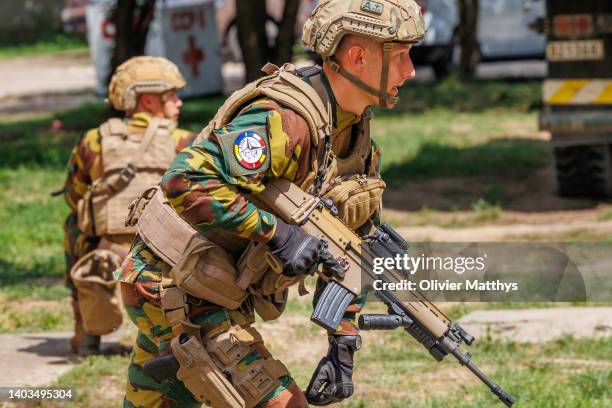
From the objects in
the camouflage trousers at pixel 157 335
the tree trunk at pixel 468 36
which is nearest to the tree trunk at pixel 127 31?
the tree trunk at pixel 468 36

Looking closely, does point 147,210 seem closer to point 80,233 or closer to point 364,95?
point 364,95

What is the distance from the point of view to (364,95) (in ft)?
14.8

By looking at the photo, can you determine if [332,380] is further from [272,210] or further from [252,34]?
[252,34]

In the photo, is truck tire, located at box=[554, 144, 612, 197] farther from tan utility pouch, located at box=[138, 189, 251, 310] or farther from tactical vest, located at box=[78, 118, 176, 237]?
tan utility pouch, located at box=[138, 189, 251, 310]

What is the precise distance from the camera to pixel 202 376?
14.4ft

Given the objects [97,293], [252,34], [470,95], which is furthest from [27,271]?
[470,95]

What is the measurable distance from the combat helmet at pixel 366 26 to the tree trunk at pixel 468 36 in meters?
17.2

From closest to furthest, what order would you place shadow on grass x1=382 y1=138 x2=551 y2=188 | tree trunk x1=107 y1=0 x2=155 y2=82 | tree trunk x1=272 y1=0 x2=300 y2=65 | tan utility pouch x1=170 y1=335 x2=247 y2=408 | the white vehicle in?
tan utility pouch x1=170 y1=335 x2=247 y2=408
shadow on grass x1=382 y1=138 x2=551 y2=188
tree trunk x1=107 y1=0 x2=155 y2=82
tree trunk x1=272 y1=0 x2=300 y2=65
the white vehicle

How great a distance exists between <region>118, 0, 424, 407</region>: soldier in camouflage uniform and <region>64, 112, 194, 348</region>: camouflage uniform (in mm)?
2356

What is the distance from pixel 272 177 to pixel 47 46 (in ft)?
107

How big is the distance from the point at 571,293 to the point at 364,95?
3475mm

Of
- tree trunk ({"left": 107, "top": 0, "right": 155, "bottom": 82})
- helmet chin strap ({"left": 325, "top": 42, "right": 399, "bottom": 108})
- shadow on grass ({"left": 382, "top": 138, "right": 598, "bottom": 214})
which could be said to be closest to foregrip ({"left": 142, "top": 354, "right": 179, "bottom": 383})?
helmet chin strap ({"left": 325, "top": 42, "right": 399, "bottom": 108})

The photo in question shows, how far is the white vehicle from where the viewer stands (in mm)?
22938

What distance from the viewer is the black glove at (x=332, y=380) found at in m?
4.54
